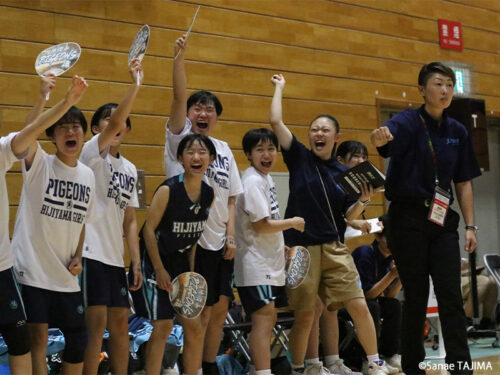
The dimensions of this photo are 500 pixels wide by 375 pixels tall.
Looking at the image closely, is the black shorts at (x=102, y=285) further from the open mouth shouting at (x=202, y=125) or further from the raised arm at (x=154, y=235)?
the open mouth shouting at (x=202, y=125)

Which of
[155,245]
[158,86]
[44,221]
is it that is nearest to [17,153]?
[44,221]

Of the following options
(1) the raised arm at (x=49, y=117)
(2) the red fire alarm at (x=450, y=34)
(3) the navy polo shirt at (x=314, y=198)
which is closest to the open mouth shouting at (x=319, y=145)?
(3) the navy polo shirt at (x=314, y=198)

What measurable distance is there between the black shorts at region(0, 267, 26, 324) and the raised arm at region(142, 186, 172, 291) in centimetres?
86

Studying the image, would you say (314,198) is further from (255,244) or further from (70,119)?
(70,119)

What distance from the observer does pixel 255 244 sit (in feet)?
14.2

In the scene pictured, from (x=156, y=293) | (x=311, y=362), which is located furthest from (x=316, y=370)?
(x=156, y=293)

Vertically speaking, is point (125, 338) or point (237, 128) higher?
point (237, 128)

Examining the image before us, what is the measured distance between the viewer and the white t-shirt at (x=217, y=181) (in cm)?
409

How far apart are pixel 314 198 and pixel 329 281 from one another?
559mm

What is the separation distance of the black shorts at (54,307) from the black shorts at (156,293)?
0.52 metres

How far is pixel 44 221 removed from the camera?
3336 millimetres

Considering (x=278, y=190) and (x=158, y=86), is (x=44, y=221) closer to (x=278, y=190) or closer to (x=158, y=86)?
(x=158, y=86)

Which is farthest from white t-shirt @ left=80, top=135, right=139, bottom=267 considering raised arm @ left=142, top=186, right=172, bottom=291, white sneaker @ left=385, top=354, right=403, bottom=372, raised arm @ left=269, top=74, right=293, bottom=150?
white sneaker @ left=385, top=354, right=403, bottom=372

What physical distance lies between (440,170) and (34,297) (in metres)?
2.24
